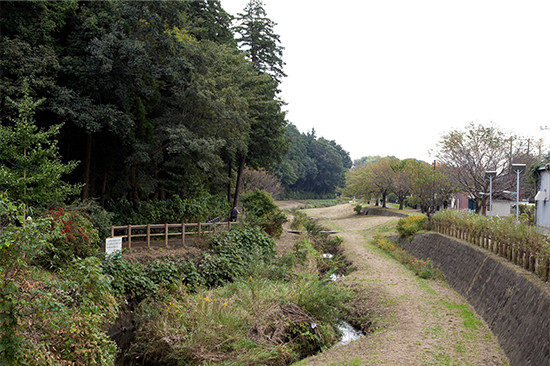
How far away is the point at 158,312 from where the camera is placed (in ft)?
35.8

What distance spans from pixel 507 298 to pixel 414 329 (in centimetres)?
233

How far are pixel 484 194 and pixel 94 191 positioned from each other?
23.5 metres

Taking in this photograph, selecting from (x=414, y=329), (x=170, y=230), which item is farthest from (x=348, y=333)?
(x=170, y=230)

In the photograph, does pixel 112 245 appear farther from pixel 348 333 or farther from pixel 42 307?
pixel 348 333

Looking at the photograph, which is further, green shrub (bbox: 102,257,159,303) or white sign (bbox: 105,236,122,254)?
white sign (bbox: 105,236,122,254)

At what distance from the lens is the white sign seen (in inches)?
498

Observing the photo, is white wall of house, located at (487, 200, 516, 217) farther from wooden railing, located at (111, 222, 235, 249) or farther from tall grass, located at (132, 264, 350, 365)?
tall grass, located at (132, 264, 350, 365)

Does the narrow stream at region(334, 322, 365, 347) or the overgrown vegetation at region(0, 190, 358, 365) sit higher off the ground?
the overgrown vegetation at region(0, 190, 358, 365)

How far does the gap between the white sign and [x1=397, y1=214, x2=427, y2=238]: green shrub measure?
17988 millimetres

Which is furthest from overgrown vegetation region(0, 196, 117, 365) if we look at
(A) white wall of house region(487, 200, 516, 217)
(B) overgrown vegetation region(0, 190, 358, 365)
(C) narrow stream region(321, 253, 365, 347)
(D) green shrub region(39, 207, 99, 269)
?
(A) white wall of house region(487, 200, 516, 217)

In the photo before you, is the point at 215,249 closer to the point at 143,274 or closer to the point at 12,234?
the point at 143,274

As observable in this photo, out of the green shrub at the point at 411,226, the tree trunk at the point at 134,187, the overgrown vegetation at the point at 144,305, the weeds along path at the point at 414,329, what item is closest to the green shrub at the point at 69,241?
the overgrown vegetation at the point at 144,305

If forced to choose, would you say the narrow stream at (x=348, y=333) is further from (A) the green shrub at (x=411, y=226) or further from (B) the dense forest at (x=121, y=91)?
(A) the green shrub at (x=411, y=226)

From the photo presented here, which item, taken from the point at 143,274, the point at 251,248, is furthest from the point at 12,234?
the point at 251,248
